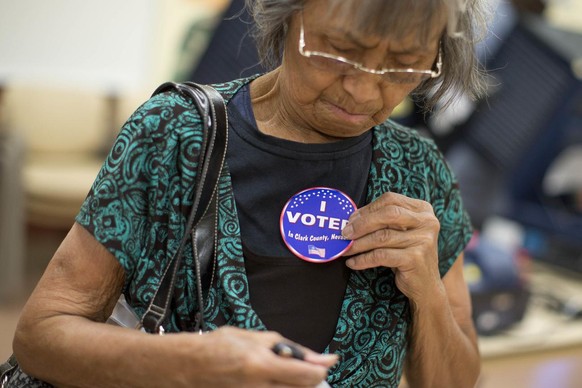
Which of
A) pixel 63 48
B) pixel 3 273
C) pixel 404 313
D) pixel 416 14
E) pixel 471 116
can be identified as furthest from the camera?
pixel 63 48

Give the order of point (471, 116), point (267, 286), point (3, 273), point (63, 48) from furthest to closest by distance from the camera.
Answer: point (63, 48)
point (3, 273)
point (471, 116)
point (267, 286)

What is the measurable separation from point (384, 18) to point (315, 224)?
35 centimetres

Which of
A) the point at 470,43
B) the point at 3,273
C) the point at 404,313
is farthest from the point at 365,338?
the point at 3,273

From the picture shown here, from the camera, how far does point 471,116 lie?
3381 millimetres

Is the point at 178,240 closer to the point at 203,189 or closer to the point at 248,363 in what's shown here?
the point at 203,189

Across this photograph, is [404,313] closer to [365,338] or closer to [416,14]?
[365,338]

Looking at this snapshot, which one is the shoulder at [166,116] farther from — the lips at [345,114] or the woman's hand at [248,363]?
the woman's hand at [248,363]

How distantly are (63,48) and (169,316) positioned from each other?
3.52 metres

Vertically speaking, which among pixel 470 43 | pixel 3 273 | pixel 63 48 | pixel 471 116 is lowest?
pixel 3 273

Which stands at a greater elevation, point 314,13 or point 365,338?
point 314,13

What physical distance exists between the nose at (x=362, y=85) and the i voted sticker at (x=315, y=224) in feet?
0.59

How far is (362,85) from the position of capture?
117 centimetres

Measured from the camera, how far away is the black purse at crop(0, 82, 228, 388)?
3.83 feet

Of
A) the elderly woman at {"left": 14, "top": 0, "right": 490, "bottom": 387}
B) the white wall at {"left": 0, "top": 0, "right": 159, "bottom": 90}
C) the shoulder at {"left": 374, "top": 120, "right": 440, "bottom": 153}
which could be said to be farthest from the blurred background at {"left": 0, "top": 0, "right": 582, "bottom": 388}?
the elderly woman at {"left": 14, "top": 0, "right": 490, "bottom": 387}
